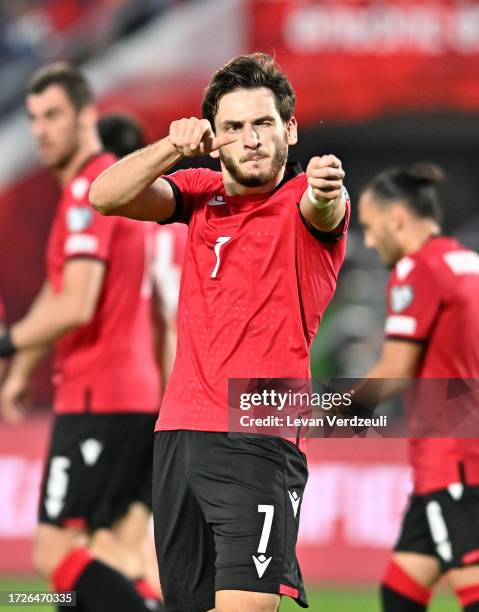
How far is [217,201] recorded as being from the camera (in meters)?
3.83

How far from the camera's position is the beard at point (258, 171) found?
3.63 metres

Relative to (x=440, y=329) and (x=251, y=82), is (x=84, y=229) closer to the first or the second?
(x=440, y=329)

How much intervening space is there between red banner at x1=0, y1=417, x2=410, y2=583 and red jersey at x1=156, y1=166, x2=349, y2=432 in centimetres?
468

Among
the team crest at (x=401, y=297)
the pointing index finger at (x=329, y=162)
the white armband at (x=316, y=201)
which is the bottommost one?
the white armband at (x=316, y=201)

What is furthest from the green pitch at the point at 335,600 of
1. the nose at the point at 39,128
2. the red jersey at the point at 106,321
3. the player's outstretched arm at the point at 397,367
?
the nose at the point at 39,128

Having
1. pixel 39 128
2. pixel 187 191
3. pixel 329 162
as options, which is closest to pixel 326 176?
pixel 329 162

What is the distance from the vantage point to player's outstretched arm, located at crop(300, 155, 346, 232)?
132 inches

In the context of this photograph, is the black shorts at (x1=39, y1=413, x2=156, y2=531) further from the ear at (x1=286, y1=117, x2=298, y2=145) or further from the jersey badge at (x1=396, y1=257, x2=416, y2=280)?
the ear at (x1=286, y1=117, x2=298, y2=145)

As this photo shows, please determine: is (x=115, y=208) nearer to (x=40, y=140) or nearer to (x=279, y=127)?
(x=279, y=127)

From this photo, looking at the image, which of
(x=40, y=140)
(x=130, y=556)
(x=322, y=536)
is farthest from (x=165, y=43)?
(x=130, y=556)

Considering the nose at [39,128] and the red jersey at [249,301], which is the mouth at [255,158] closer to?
the red jersey at [249,301]

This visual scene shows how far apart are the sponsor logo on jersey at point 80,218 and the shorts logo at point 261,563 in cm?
240

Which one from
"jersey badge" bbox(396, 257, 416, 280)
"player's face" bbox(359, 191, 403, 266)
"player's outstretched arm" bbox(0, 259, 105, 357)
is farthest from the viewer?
"player's face" bbox(359, 191, 403, 266)

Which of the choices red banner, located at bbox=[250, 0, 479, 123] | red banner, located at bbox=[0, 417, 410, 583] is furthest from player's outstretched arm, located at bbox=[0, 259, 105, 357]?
red banner, located at bbox=[250, 0, 479, 123]
